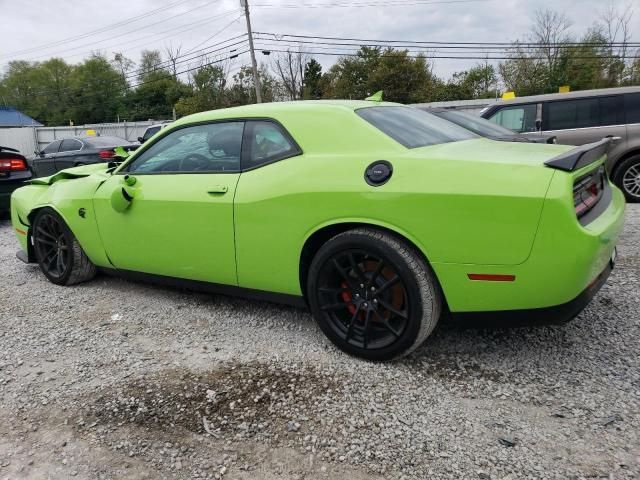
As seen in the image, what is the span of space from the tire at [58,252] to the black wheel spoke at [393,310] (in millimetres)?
2778

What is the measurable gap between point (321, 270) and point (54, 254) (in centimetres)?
284

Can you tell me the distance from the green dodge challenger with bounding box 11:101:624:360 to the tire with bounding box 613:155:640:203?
495cm

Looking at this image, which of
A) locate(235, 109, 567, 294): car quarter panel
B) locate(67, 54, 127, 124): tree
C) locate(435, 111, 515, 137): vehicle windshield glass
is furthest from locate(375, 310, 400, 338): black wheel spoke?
locate(67, 54, 127, 124): tree

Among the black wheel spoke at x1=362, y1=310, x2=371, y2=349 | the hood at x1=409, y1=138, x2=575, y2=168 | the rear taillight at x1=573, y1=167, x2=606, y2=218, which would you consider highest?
the hood at x1=409, y1=138, x2=575, y2=168

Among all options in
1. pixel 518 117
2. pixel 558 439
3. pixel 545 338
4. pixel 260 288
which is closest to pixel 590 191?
pixel 545 338

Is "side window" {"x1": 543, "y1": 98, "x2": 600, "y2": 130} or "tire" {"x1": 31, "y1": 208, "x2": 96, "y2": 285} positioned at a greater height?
"side window" {"x1": 543, "y1": 98, "x2": 600, "y2": 130}

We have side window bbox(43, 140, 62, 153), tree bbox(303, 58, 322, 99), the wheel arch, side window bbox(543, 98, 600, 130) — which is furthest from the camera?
tree bbox(303, 58, 322, 99)

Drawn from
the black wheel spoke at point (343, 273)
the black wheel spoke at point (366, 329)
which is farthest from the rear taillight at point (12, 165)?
the black wheel spoke at point (366, 329)

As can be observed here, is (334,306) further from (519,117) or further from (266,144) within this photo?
(519,117)

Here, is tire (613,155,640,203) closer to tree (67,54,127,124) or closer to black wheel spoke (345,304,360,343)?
black wheel spoke (345,304,360,343)

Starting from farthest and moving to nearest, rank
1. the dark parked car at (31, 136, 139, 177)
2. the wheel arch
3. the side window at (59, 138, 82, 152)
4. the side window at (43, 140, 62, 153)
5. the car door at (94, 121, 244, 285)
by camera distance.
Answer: the side window at (43, 140, 62, 153) < the side window at (59, 138, 82, 152) < the dark parked car at (31, 136, 139, 177) < the car door at (94, 121, 244, 285) < the wheel arch

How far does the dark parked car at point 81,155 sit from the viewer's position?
10211 millimetres

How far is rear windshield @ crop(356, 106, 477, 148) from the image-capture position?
274 cm

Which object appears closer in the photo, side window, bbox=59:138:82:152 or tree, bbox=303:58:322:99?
side window, bbox=59:138:82:152
